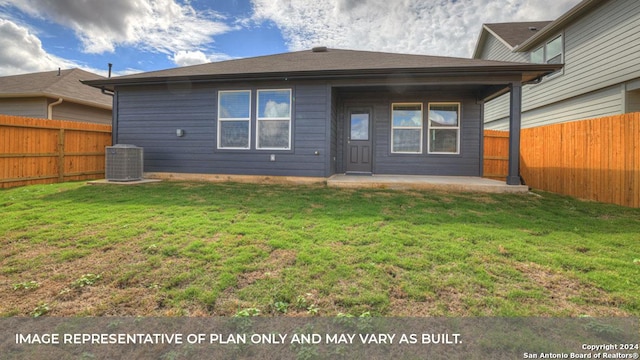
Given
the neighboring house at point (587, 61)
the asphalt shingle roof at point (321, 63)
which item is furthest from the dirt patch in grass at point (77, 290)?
the neighboring house at point (587, 61)

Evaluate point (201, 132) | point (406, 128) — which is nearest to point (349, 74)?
point (406, 128)

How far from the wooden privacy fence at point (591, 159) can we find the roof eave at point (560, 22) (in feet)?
13.1

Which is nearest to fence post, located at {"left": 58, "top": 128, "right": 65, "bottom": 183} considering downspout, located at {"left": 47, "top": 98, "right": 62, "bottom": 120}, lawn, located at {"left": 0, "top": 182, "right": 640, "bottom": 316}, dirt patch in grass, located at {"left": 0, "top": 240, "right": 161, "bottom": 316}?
lawn, located at {"left": 0, "top": 182, "right": 640, "bottom": 316}

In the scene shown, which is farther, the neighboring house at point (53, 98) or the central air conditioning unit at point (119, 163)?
the neighboring house at point (53, 98)

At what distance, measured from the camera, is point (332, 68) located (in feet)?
23.1

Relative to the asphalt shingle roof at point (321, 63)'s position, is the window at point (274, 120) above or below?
below

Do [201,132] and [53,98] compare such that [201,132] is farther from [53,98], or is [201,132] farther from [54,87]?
[54,87]

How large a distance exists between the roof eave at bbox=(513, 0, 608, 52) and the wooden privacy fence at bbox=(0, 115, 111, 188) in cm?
1462

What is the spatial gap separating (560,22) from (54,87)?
18414 millimetres

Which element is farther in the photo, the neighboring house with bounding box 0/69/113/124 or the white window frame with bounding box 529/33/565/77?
the neighboring house with bounding box 0/69/113/124

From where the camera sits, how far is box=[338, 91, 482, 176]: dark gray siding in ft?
27.7

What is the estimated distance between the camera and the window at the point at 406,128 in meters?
8.69

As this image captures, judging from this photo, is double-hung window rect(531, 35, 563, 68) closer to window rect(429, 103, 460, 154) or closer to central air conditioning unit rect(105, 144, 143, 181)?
window rect(429, 103, 460, 154)

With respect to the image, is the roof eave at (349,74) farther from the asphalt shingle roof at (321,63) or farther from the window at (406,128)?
the window at (406,128)
